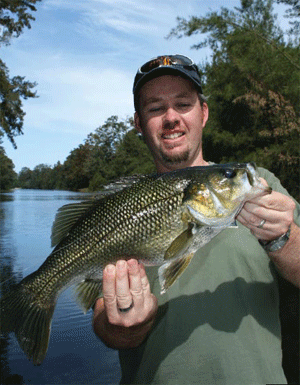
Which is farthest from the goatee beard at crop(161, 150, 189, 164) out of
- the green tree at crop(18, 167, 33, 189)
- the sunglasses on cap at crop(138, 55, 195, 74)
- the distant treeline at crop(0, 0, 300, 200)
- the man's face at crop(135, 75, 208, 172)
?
the green tree at crop(18, 167, 33, 189)

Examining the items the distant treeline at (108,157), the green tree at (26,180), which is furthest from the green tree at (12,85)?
the green tree at (26,180)

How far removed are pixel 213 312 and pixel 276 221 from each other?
30.9 inches

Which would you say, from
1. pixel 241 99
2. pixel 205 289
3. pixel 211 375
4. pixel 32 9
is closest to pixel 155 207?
pixel 205 289

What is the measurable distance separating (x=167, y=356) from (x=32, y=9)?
89.8 feet

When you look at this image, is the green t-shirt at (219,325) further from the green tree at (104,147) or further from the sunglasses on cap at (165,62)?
the green tree at (104,147)

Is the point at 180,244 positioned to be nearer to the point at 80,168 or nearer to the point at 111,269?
the point at 111,269

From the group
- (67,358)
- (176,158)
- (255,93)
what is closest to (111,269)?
(176,158)

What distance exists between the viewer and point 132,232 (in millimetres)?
2381

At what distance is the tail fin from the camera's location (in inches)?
96.0

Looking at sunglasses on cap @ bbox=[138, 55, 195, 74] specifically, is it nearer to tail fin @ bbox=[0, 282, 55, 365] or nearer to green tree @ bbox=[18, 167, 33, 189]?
tail fin @ bbox=[0, 282, 55, 365]

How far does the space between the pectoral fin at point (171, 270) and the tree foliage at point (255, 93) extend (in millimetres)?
14434

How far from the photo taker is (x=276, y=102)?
16406mm

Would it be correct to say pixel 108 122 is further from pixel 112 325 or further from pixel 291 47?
pixel 112 325

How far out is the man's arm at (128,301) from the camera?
236 cm
